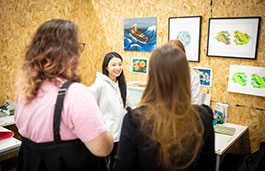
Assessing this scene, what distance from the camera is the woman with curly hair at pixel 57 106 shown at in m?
1.02

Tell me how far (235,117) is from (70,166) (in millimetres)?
2270

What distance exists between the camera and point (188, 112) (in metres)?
0.96

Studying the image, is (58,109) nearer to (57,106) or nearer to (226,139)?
(57,106)

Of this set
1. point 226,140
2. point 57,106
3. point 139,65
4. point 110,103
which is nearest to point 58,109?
point 57,106

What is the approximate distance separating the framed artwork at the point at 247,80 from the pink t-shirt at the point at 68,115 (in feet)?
6.92

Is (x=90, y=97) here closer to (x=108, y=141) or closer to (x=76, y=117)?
(x=76, y=117)

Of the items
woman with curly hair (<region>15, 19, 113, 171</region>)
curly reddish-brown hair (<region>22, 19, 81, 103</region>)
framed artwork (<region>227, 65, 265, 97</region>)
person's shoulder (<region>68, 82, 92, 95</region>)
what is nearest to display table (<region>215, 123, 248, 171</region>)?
framed artwork (<region>227, 65, 265, 97</region>)

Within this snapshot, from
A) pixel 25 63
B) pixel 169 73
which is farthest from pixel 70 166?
pixel 169 73

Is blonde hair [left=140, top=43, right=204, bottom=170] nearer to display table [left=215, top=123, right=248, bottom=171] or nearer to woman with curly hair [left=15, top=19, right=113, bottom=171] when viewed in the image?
woman with curly hair [left=15, top=19, right=113, bottom=171]

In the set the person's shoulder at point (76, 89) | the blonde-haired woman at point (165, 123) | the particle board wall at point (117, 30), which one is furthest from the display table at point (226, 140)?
the person's shoulder at point (76, 89)

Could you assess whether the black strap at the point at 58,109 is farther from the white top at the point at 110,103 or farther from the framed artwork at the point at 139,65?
the framed artwork at the point at 139,65

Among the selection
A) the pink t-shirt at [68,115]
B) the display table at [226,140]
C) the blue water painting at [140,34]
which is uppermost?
the blue water painting at [140,34]

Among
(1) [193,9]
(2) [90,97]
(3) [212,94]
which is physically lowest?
(3) [212,94]

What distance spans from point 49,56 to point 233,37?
2238 mm
